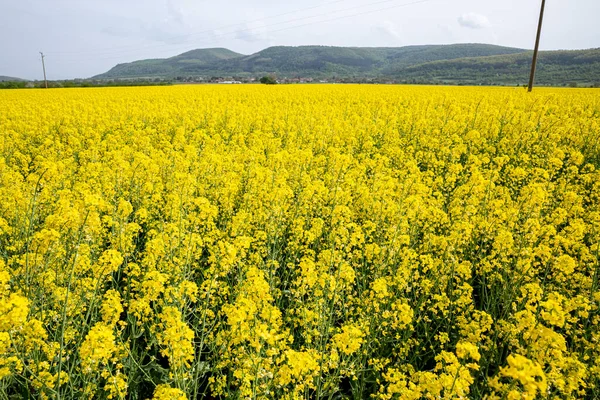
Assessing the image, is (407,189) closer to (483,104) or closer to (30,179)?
(30,179)

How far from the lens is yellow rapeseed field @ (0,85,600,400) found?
2.42m

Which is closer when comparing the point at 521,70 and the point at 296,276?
the point at 296,276

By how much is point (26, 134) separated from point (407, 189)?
419 inches

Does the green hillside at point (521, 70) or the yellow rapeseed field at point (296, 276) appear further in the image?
the green hillside at point (521, 70)

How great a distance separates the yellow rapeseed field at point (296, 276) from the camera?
2.42 m

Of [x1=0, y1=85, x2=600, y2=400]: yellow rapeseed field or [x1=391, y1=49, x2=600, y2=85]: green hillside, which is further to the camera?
[x1=391, y1=49, x2=600, y2=85]: green hillside

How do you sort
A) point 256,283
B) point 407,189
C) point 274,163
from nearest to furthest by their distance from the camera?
point 256,283 < point 407,189 < point 274,163

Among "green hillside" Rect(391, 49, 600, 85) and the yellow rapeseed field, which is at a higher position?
"green hillside" Rect(391, 49, 600, 85)

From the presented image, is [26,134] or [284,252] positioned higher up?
[26,134]

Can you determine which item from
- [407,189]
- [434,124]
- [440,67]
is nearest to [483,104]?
[434,124]

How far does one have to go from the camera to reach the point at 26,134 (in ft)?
34.8

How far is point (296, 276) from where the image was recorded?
4.14 meters

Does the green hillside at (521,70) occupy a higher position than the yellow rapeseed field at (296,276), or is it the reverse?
the green hillside at (521,70)

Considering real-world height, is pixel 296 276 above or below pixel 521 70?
below
